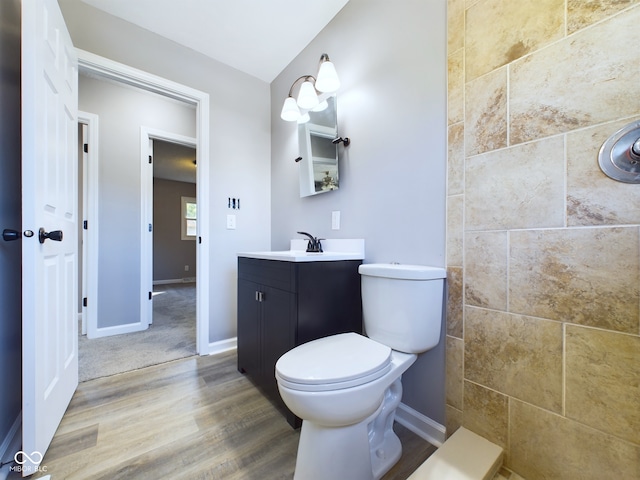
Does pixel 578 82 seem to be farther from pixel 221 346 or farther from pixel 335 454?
pixel 221 346

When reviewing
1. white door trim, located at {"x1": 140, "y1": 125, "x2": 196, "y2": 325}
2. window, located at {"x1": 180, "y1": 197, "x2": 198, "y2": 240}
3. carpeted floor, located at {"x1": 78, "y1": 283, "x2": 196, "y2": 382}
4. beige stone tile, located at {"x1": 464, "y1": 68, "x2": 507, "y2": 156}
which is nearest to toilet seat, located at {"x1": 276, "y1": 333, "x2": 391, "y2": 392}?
beige stone tile, located at {"x1": 464, "y1": 68, "x2": 507, "y2": 156}

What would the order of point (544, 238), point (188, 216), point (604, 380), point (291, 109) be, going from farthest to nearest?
1. point (188, 216)
2. point (291, 109)
3. point (544, 238)
4. point (604, 380)

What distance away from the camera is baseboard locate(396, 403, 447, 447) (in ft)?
3.63

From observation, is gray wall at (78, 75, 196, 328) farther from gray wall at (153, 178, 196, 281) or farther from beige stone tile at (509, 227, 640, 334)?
gray wall at (153, 178, 196, 281)

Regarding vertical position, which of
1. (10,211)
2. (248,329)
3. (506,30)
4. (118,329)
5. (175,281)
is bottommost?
(175,281)

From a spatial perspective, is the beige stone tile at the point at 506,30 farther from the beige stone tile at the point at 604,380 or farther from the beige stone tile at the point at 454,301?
the beige stone tile at the point at 604,380

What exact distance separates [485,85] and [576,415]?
115 cm

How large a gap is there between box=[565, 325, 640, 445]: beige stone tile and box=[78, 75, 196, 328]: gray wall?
10.3 ft

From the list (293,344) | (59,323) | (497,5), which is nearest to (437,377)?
(293,344)

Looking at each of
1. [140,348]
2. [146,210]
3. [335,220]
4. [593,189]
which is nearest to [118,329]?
[140,348]

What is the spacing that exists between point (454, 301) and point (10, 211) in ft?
6.32

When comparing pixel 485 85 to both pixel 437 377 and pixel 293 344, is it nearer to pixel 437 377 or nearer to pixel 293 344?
pixel 437 377

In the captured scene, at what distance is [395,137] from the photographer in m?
1.30

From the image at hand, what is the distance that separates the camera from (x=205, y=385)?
61.1 inches
